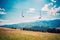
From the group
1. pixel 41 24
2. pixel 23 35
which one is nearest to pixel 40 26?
Result: pixel 41 24

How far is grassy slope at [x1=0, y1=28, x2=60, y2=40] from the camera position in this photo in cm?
185

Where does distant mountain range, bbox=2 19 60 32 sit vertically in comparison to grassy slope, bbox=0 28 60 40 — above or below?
above

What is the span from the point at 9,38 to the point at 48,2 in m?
0.65

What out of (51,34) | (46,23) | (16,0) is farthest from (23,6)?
(51,34)

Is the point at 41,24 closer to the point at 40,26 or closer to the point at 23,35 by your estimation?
the point at 40,26

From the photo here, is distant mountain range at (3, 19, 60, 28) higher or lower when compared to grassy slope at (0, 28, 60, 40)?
higher

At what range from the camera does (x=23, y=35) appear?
1.88 meters

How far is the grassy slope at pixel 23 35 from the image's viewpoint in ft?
6.08

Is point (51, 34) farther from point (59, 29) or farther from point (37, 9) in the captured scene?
point (37, 9)

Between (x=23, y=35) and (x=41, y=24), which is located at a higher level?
(x=41, y=24)

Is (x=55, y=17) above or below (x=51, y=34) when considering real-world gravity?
above

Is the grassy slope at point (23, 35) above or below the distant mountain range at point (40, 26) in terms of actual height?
below

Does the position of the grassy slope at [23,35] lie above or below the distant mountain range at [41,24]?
below

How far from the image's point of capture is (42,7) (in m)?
1.88
